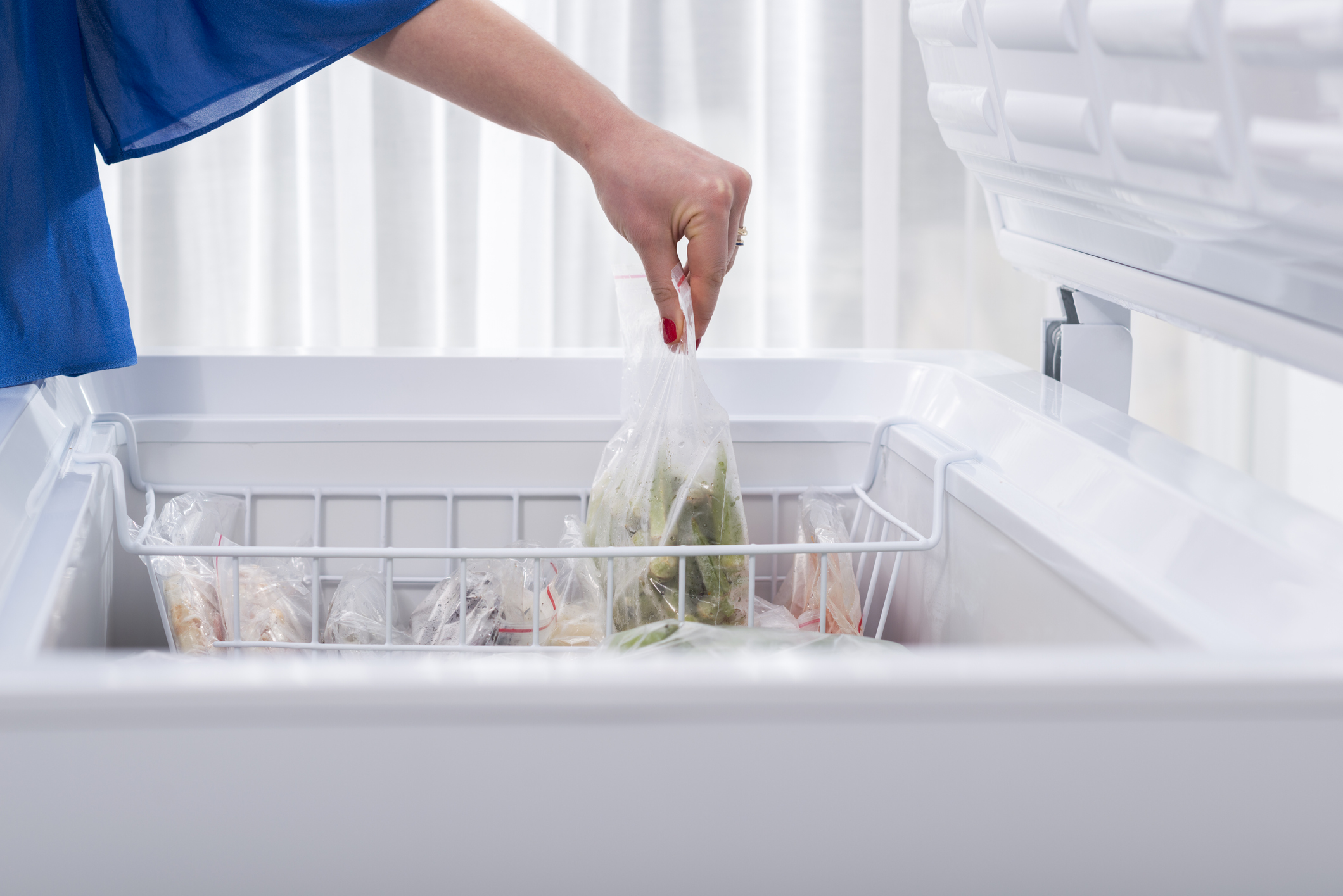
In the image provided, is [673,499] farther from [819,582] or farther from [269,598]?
[269,598]

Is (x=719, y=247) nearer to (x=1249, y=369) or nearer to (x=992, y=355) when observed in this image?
(x=992, y=355)

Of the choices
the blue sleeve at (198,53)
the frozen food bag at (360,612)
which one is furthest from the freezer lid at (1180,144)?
the frozen food bag at (360,612)

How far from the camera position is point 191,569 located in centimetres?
56

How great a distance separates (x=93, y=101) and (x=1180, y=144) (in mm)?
551

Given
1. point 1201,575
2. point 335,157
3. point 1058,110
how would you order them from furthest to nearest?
point 335,157
point 1058,110
point 1201,575

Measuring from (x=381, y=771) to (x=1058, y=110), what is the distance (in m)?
0.39

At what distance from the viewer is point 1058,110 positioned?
1.48 feet

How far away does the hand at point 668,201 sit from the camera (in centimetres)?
52

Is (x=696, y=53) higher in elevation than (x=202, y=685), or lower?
higher

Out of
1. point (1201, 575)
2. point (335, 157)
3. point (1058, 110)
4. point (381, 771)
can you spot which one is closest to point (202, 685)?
point (381, 771)

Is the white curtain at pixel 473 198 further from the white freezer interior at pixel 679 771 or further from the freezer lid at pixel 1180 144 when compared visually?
the white freezer interior at pixel 679 771

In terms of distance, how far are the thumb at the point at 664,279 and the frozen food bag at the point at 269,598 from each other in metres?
0.26

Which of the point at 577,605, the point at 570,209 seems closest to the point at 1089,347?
the point at 577,605

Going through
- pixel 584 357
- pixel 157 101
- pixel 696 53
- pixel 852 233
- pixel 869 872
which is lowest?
pixel 869 872
